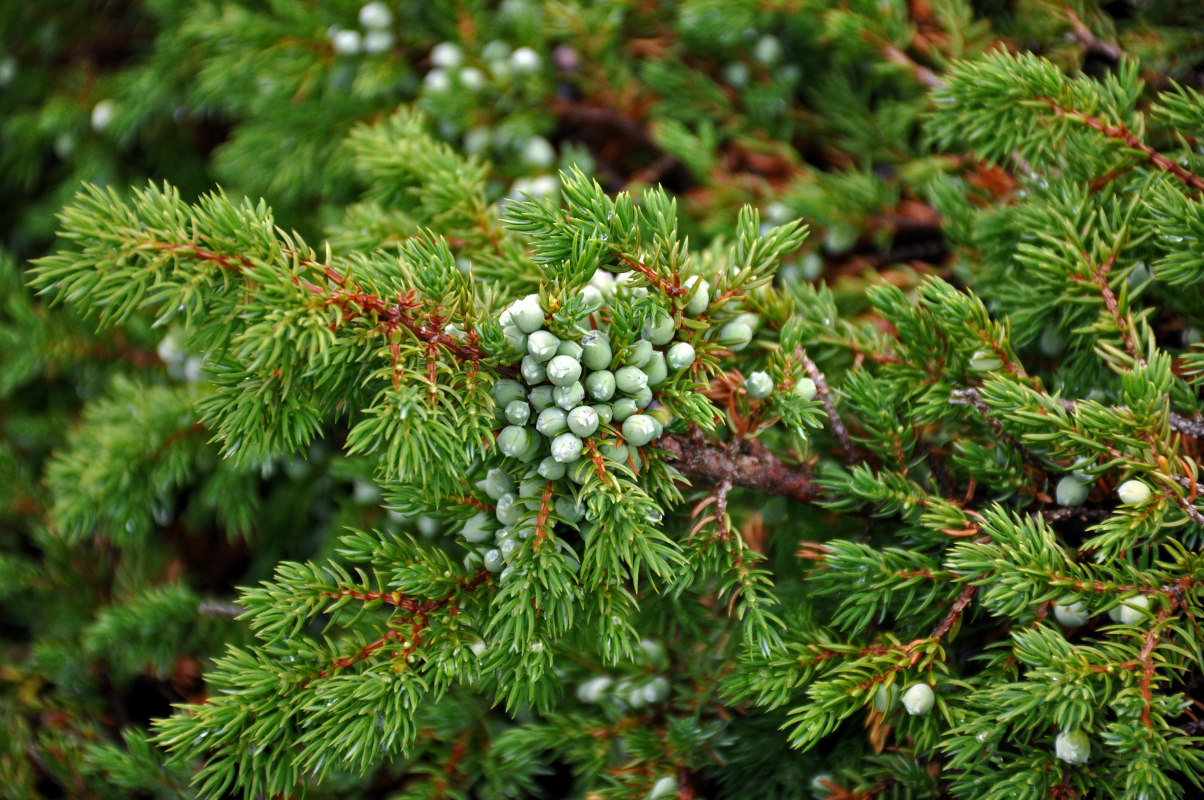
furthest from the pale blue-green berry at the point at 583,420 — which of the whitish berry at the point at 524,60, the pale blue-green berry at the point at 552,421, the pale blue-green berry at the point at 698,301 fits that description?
the whitish berry at the point at 524,60

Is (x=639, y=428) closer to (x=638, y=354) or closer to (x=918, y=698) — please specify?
(x=638, y=354)

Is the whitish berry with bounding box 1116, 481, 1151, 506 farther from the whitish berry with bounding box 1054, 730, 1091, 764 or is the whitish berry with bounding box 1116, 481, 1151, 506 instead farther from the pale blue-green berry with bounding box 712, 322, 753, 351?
the pale blue-green berry with bounding box 712, 322, 753, 351

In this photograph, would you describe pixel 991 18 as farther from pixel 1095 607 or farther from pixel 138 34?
pixel 138 34

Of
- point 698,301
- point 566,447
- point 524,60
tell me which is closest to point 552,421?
point 566,447

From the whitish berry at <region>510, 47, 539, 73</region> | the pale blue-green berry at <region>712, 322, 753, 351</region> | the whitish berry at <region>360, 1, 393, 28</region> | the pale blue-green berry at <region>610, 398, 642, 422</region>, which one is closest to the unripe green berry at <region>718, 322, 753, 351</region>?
the pale blue-green berry at <region>712, 322, 753, 351</region>

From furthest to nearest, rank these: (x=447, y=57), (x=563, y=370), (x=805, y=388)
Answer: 1. (x=447, y=57)
2. (x=805, y=388)
3. (x=563, y=370)

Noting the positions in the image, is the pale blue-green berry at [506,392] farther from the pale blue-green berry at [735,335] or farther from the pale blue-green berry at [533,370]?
the pale blue-green berry at [735,335]

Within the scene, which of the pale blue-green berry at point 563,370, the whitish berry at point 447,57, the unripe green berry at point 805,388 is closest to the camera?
the pale blue-green berry at point 563,370

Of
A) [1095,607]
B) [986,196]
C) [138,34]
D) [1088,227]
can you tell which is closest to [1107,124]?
[1088,227]
